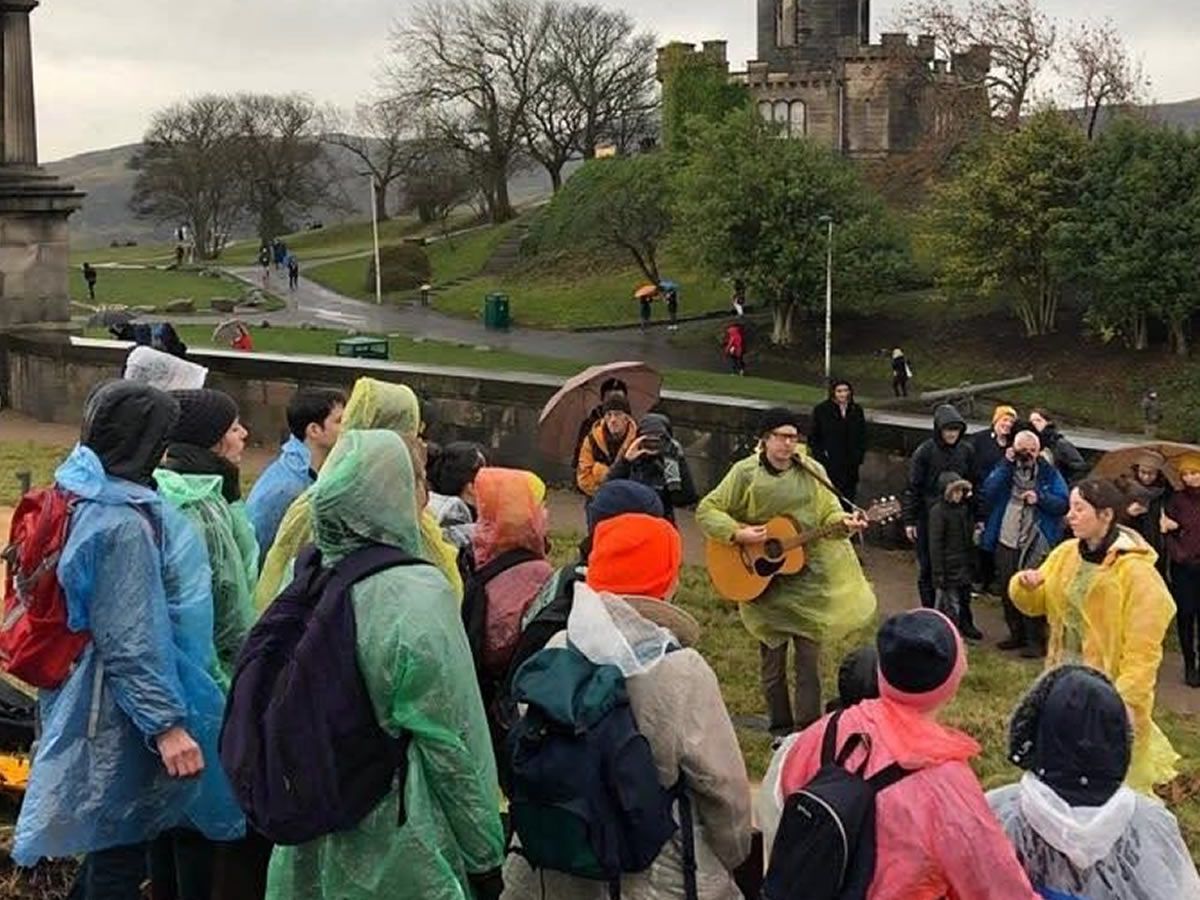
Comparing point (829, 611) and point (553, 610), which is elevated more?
point (553, 610)

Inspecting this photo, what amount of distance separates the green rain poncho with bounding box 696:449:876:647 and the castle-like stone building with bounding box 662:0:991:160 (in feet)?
205

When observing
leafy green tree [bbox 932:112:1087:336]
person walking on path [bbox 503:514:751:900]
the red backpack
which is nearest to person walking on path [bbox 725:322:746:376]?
leafy green tree [bbox 932:112:1087:336]

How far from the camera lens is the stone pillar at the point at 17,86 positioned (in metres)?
20.0

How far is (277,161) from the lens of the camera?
98188mm

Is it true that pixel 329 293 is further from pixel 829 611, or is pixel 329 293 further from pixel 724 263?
pixel 829 611

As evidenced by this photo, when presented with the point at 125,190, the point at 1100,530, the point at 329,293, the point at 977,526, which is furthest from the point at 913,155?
the point at 125,190

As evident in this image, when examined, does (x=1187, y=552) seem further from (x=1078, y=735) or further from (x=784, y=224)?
(x=784, y=224)

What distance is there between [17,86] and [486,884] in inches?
724

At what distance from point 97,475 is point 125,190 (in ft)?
665

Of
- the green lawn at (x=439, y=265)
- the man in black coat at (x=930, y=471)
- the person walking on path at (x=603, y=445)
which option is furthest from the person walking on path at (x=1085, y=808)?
the green lawn at (x=439, y=265)

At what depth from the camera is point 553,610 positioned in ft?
15.7

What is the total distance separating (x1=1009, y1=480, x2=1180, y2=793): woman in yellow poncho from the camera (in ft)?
19.9

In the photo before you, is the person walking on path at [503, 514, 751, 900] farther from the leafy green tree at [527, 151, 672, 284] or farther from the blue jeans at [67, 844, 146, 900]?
the leafy green tree at [527, 151, 672, 284]

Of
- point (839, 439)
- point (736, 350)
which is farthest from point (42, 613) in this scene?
point (736, 350)
